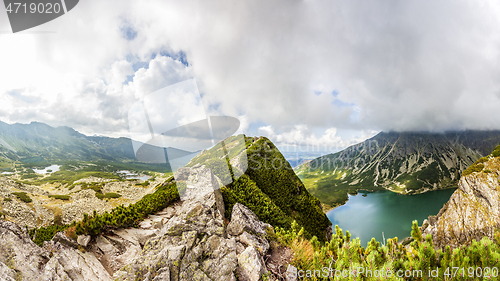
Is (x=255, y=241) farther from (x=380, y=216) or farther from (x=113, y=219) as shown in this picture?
(x=380, y=216)

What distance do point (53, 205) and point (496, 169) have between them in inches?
2596

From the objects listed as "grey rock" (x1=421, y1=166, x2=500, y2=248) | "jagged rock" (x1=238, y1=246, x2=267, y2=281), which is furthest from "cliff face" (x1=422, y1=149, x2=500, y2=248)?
"jagged rock" (x1=238, y1=246, x2=267, y2=281)

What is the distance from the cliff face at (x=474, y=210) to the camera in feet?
100

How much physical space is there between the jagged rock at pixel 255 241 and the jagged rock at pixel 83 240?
6.18 metres

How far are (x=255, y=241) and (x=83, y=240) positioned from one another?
278 inches

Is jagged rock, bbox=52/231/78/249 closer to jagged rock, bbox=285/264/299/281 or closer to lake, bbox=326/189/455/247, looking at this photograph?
jagged rock, bbox=285/264/299/281

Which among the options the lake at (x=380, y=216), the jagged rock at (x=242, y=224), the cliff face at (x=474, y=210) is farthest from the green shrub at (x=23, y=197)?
the lake at (x=380, y=216)

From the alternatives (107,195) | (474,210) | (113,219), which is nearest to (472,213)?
(474,210)

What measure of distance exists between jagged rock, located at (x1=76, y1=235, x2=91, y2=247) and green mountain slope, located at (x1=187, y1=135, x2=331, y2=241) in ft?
20.2

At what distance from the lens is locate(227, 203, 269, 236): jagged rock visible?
907 centimetres

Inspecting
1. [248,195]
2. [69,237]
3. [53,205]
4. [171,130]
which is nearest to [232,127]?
[171,130]

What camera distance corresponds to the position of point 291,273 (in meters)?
7.45

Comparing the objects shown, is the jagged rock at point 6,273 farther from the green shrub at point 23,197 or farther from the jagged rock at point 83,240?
the green shrub at point 23,197

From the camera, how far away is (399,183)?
591 ft
